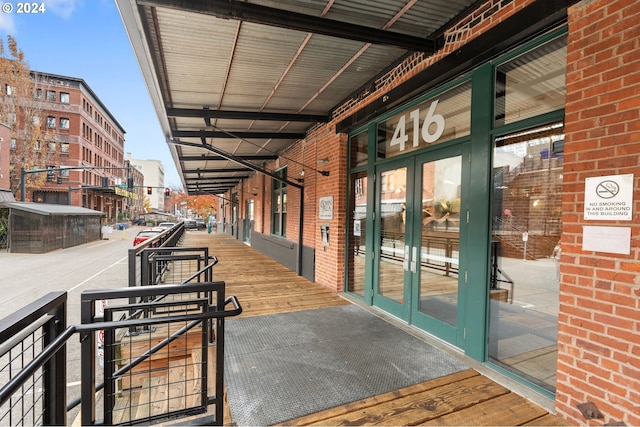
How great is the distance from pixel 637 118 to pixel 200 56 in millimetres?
4009

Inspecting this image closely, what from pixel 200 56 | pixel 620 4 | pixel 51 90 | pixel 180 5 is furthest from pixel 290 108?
pixel 51 90

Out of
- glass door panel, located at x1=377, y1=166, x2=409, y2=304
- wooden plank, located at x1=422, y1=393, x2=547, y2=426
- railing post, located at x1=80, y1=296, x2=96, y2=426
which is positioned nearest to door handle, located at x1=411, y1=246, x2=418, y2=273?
glass door panel, located at x1=377, y1=166, x2=409, y2=304

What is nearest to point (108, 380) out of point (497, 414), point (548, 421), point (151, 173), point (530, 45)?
point (497, 414)

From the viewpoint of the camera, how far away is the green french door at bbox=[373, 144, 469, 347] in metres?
3.46

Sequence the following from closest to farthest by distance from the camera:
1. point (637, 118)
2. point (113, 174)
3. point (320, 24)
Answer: point (637, 118), point (320, 24), point (113, 174)

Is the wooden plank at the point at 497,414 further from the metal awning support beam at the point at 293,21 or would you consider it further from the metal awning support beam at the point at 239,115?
the metal awning support beam at the point at 239,115

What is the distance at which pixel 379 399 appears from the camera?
2475 mm

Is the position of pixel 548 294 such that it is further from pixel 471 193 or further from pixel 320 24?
pixel 320 24

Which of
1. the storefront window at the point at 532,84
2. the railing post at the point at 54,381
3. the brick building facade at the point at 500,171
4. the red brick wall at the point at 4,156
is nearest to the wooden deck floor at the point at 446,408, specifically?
the brick building facade at the point at 500,171

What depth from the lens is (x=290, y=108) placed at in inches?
221

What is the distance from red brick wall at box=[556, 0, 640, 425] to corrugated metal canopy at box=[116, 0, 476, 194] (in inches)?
50.6

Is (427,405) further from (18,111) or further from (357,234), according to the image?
(18,111)

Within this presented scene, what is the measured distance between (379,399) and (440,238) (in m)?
1.95

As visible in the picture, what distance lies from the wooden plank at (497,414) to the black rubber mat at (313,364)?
46 centimetres
